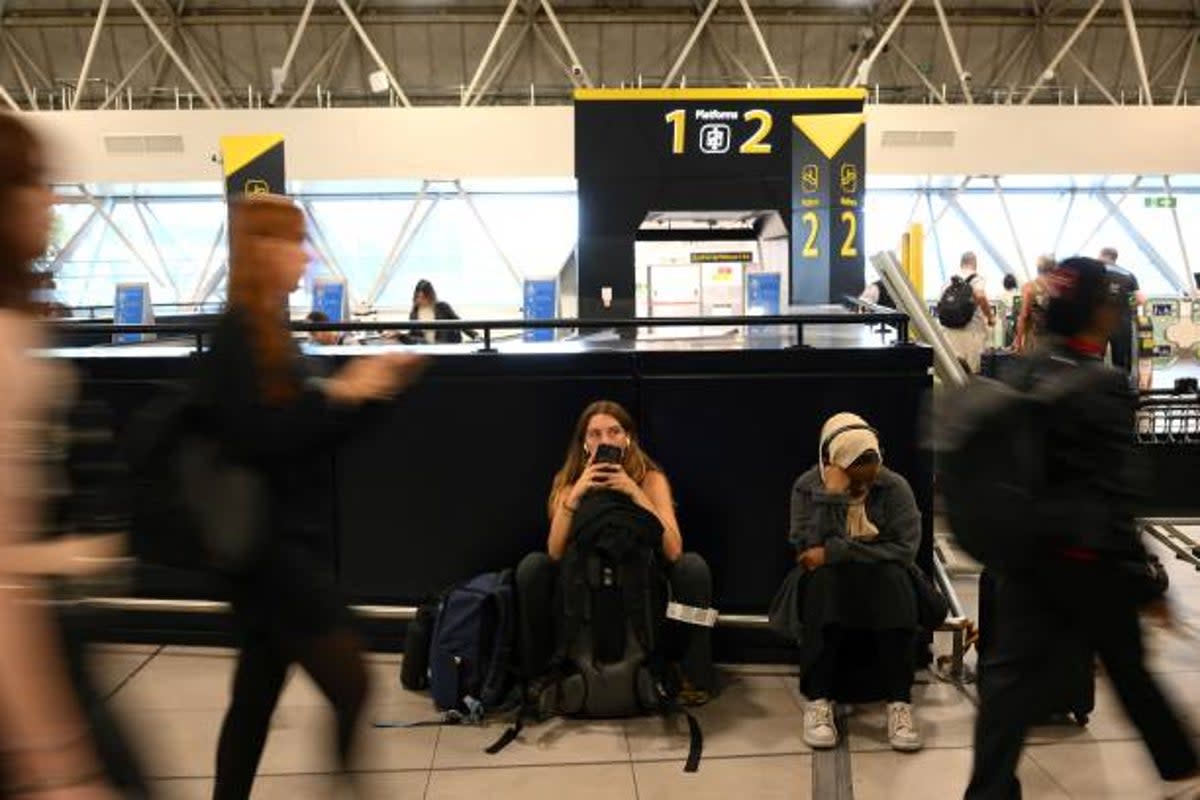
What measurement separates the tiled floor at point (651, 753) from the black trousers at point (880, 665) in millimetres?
173

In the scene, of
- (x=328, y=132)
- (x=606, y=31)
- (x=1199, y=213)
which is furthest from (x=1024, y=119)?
(x=328, y=132)

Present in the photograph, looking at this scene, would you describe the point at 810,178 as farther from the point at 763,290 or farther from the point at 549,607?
the point at 549,607

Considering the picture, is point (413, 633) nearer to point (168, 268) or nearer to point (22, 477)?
point (22, 477)

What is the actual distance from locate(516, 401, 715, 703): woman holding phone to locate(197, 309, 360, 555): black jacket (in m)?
1.72

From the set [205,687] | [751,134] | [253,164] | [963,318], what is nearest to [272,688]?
[205,687]

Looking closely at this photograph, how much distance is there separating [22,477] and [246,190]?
7569mm

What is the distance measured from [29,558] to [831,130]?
810 cm

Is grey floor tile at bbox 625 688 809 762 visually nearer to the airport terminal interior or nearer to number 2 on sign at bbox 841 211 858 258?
the airport terminal interior

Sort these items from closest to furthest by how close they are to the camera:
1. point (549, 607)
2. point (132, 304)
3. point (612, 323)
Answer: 1. point (549, 607)
2. point (612, 323)
3. point (132, 304)

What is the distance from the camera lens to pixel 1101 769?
3471mm

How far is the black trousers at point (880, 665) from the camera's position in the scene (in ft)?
12.5

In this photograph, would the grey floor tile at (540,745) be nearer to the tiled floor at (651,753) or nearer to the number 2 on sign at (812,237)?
the tiled floor at (651,753)

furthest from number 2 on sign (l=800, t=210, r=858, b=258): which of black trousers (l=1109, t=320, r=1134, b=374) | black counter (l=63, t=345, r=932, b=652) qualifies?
black counter (l=63, t=345, r=932, b=652)

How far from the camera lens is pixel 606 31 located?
21.4 meters
